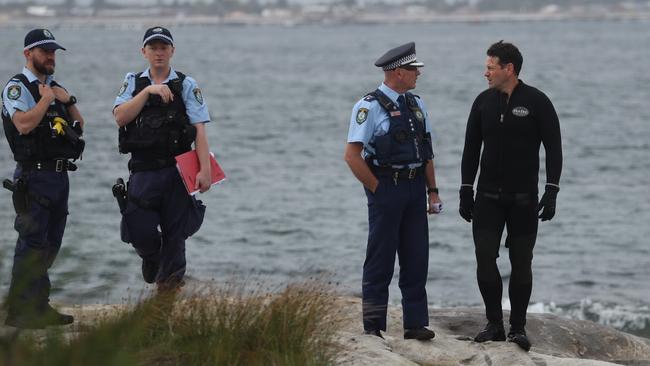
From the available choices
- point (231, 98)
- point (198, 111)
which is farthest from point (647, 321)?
point (231, 98)

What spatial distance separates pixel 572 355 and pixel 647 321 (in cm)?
563

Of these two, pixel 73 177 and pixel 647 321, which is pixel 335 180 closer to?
pixel 73 177

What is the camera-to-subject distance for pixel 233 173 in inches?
1227

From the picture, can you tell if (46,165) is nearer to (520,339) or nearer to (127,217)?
(127,217)

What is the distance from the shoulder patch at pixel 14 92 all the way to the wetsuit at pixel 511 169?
3005 mm

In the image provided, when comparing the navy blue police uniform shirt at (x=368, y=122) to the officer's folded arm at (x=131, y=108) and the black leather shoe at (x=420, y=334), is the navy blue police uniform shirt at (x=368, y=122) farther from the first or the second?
the officer's folded arm at (x=131, y=108)

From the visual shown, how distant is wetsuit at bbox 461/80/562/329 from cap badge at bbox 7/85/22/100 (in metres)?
3.01

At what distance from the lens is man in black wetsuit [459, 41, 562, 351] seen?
27.3 ft

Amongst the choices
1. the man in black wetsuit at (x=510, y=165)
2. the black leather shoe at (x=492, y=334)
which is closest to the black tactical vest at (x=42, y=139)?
the man in black wetsuit at (x=510, y=165)

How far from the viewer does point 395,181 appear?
328 inches

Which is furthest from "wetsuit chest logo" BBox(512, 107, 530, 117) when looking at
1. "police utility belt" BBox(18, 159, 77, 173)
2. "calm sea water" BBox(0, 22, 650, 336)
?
"police utility belt" BBox(18, 159, 77, 173)

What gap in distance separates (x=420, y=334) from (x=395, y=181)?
1.07m

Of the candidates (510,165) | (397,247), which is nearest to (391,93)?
(510,165)

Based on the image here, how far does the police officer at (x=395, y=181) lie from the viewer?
27.1 feet
